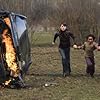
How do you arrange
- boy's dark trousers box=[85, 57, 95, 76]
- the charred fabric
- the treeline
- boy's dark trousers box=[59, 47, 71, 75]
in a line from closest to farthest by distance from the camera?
the charred fabric
boy's dark trousers box=[85, 57, 95, 76]
boy's dark trousers box=[59, 47, 71, 75]
the treeline

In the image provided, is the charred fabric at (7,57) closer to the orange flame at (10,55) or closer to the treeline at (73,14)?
the orange flame at (10,55)

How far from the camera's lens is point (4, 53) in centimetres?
1069

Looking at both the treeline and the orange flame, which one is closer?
the orange flame

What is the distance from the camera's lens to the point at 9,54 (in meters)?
10.7

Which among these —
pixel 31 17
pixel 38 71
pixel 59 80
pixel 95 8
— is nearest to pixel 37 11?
pixel 31 17

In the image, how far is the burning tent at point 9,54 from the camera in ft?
35.0

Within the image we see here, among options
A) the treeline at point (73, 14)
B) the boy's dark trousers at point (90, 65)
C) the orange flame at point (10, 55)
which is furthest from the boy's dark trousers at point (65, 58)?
the treeline at point (73, 14)

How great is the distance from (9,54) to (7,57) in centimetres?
9

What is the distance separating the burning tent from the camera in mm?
10656

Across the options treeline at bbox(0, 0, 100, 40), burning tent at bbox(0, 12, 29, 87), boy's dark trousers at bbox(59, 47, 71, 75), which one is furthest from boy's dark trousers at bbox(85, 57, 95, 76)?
treeline at bbox(0, 0, 100, 40)

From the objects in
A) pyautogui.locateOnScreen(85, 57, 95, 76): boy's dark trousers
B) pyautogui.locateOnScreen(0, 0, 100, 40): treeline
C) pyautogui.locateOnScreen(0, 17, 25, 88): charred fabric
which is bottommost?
pyautogui.locateOnScreen(0, 0, 100, 40): treeline

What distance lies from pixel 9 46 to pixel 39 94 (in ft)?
4.68

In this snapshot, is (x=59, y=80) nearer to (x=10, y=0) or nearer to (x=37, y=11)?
(x=10, y=0)

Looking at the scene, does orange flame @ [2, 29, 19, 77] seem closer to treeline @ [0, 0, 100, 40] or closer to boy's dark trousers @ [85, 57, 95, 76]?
boy's dark trousers @ [85, 57, 95, 76]
